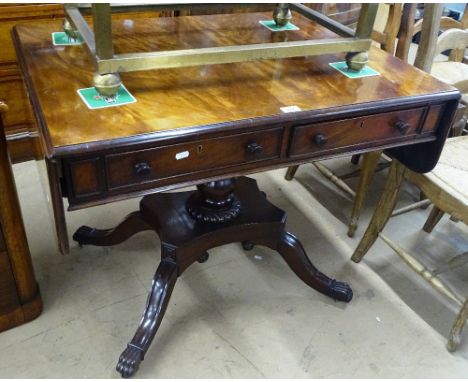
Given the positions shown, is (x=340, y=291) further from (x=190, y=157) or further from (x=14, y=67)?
(x=14, y=67)

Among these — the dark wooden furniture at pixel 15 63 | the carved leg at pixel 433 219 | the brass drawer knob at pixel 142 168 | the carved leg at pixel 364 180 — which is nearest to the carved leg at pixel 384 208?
the carved leg at pixel 364 180

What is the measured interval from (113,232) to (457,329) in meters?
1.16

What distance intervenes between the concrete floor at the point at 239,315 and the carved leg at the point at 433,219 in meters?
0.07

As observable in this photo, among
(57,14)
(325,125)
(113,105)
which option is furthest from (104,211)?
(325,125)

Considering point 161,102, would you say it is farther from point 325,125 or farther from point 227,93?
point 325,125

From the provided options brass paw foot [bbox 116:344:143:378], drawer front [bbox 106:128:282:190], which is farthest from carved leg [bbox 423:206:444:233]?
brass paw foot [bbox 116:344:143:378]

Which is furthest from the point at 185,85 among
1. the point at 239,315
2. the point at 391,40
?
the point at 391,40

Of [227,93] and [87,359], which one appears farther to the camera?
[87,359]

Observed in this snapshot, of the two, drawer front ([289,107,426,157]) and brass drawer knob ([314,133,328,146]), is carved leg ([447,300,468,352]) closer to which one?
drawer front ([289,107,426,157])

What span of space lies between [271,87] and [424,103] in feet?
1.25

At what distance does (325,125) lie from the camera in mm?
1001

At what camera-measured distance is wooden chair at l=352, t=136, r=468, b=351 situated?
51.9 inches

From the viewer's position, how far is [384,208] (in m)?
1.57

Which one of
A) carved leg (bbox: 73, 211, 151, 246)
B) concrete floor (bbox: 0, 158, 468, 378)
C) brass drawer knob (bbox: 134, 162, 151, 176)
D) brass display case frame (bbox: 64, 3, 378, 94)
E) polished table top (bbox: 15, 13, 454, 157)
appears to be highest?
brass display case frame (bbox: 64, 3, 378, 94)
